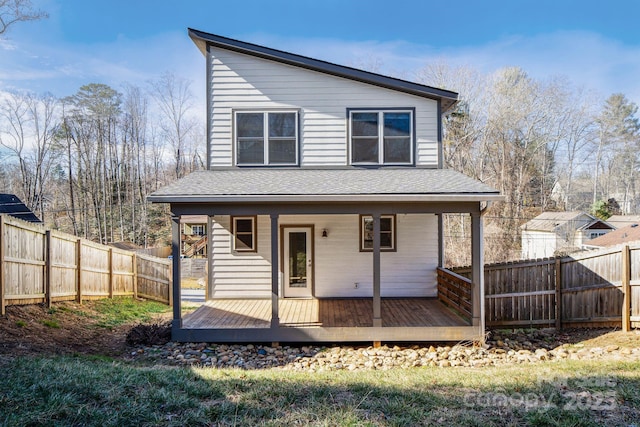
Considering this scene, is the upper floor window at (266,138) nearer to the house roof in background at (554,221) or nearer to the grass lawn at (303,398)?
the grass lawn at (303,398)

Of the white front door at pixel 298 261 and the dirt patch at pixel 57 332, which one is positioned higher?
the white front door at pixel 298 261

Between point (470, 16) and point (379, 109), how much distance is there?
676 inches

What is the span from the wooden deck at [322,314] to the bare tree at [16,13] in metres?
9.73

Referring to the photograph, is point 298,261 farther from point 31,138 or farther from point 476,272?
point 31,138

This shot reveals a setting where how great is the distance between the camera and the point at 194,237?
29.5 metres

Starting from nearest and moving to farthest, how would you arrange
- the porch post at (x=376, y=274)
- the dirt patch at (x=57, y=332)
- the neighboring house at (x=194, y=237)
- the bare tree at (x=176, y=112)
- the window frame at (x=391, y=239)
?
1. the dirt patch at (x=57, y=332)
2. the porch post at (x=376, y=274)
3. the window frame at (x=391, y=239)
4. the neighboring house at (x=194, y=237)
5. the bare tree at (x=176, y=112)

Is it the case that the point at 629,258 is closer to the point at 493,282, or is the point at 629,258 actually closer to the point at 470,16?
the point at 493,282

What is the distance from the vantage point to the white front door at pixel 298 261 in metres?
9.53

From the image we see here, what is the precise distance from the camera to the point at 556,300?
8055mm

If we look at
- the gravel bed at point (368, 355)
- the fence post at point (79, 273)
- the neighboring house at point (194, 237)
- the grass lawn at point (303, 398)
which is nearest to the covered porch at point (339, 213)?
the gravel bed at point (368, 355)

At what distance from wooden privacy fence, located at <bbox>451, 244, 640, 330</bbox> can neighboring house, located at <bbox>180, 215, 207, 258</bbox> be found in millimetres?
19309

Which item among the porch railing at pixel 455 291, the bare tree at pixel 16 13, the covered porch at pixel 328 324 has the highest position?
the bare tree at pixel 16 13

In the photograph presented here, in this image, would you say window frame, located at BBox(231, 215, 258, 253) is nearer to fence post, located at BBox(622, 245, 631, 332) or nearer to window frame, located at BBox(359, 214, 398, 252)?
window frame, located at BBox(359, 214, 398, 252)

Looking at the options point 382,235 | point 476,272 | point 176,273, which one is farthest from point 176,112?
point 476,272
